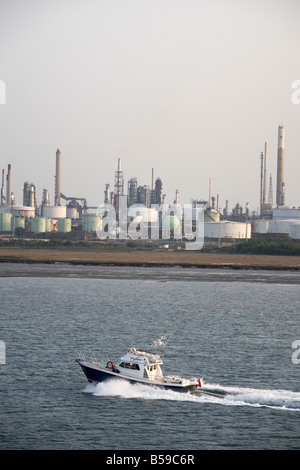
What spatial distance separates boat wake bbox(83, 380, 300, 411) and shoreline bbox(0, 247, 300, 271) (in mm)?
104331

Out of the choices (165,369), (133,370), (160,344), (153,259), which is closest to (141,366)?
(133,370)

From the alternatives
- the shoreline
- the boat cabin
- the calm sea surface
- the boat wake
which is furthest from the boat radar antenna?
the shoreline

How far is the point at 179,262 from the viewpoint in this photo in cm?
16338

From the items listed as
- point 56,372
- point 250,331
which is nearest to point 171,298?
point 250,331

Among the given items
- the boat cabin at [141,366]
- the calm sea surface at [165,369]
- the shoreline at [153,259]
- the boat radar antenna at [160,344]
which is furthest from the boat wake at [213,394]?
the shoreline at [153,259]

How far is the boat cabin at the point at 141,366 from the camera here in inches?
1908

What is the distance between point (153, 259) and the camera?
168 m

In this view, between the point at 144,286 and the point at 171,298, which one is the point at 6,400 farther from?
the point at 144,286

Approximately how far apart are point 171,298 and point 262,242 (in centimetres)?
10256

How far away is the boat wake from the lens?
45.6m
